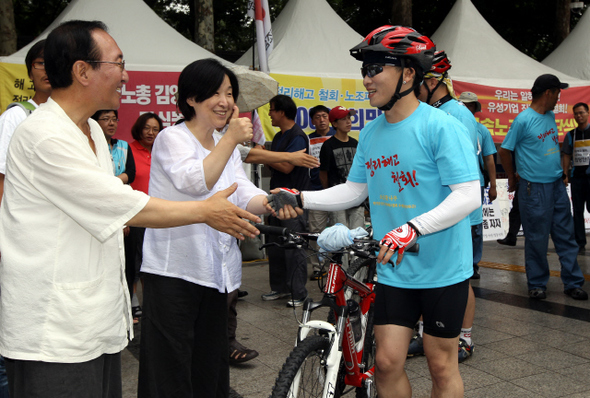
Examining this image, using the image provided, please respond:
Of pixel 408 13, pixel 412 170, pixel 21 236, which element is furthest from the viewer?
pixel 408 13

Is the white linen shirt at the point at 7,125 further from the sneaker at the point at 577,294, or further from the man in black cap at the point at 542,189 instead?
A: the sneaker at the point at 577,294

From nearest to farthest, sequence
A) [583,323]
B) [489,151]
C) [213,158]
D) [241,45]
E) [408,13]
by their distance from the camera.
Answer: [213,158]
[583,323]
[489,151]
[408,13]
[241,45]

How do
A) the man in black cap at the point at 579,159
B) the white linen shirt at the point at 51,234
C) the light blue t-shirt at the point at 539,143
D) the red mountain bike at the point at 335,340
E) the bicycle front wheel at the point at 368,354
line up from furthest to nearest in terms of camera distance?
the man in black cap at the point at 579,159 → the light blue t-shirt at the point at 539,143 → the bicycle front wheel at the point at 368,354 → the red mountain bike at the point at 335,340 → the white linen shirt at the point at 51,234

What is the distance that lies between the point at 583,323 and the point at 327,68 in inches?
217

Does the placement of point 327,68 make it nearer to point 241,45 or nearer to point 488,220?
point 488,220

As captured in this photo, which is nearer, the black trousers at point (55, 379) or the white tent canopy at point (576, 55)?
the black trousers at point (55, 379)

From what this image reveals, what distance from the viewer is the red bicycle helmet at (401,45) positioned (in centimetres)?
265

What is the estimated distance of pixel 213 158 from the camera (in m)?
2.46

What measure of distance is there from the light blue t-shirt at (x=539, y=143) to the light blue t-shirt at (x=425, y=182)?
3.77 metres

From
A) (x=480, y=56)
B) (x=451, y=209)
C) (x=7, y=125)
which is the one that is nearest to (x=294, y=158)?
(x=451, y=209)

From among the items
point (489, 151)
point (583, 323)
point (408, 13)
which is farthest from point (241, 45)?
point (583, 323)

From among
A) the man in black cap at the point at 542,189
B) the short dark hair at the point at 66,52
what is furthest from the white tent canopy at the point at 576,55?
the short dark hair at the point at 66,52

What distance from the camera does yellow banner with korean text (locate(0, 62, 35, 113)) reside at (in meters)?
7.31

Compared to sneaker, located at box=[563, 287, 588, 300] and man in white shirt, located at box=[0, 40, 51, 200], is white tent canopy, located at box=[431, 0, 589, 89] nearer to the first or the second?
sneaker, located at box=[563, 287, 588, 300]
